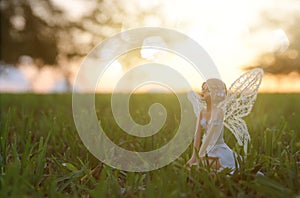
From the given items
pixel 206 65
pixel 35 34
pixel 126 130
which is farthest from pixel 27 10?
pixel 206 65

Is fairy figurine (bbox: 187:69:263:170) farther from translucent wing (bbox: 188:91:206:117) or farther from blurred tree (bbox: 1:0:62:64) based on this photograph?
blurred tree (bbox: 1:0:62:64)

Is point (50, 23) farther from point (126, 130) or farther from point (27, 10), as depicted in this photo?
point (126, 130)

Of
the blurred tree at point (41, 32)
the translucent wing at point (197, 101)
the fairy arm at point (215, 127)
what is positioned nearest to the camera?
the fairy arm at point (215, 127)

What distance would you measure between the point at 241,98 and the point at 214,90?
18 centimetres

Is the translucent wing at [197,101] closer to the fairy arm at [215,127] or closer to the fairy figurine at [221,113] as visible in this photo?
the fairy figurine at [221,113]

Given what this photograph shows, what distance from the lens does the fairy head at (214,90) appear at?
2285 millimetres

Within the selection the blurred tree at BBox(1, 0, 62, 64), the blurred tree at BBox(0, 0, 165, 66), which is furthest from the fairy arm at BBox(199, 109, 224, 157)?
the blurred tree at BBox(1, 0, 62, 64)

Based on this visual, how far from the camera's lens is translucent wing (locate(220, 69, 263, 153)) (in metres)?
2.32

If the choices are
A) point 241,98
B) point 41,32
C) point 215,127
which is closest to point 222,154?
point 215,127

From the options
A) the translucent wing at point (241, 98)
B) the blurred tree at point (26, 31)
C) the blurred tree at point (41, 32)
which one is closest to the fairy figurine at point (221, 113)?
the translucent wing at point (241, 98)

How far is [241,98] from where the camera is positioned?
2350 mm

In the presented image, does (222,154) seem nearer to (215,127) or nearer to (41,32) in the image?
(215,127)

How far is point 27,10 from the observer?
21656 mm

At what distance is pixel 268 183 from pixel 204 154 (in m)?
0.46
